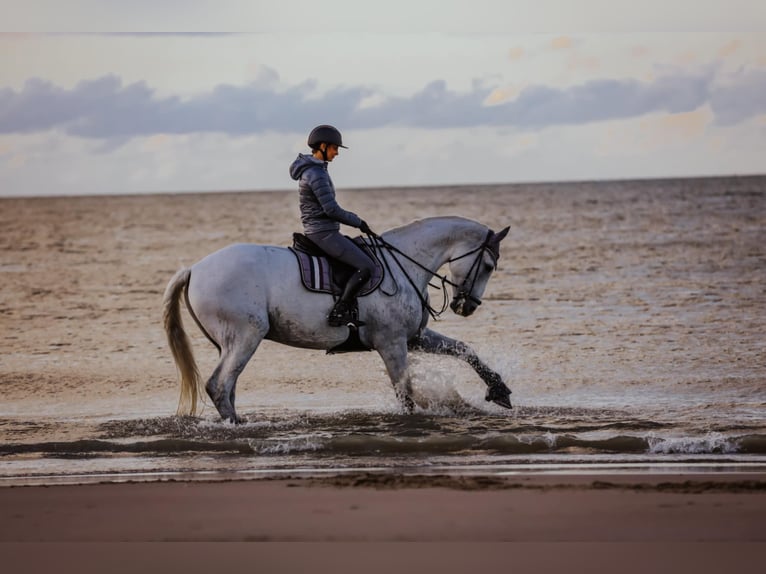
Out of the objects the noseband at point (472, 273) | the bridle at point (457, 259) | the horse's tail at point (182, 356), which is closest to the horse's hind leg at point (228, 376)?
the horse's tail at point (182, 356)

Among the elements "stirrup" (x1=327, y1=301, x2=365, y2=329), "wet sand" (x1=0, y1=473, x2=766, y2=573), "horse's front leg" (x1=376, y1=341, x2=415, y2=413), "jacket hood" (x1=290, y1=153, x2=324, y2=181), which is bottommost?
"wet sand" (x1=0, y1=473, x2=766, y2=573)

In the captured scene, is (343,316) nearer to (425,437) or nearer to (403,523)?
(425,437)

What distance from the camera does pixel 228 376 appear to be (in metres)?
10.4

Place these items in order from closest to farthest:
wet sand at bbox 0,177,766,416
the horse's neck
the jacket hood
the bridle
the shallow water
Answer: the shallow water, the jacket hood, the bridle, the horse's neck, wet sand at bbox 0,177,766,416

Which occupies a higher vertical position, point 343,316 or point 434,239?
point 434,239

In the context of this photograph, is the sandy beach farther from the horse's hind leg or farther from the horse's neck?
the horse's neck


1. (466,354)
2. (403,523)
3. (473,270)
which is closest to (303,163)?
(473,270)

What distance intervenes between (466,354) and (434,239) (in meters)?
1.16

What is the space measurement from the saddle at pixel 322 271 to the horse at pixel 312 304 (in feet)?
0.24

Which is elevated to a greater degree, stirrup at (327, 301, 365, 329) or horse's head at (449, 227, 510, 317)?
horse's head at (449, 227, 510, 317)

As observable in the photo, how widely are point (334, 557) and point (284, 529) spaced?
0.62m

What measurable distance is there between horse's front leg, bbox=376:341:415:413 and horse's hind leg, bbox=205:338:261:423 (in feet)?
4.03

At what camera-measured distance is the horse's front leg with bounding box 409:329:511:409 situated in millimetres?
11125

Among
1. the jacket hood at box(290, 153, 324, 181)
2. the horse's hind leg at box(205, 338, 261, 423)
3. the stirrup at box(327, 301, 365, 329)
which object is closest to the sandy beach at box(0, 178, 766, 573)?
the horse's hind leg at box(205, 338, 261, 423)
